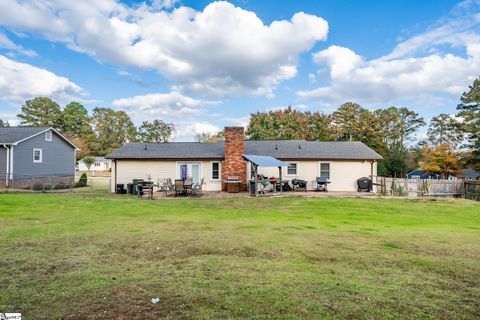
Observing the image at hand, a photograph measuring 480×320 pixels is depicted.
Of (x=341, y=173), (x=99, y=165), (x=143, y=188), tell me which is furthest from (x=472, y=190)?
(x=99, y=165)

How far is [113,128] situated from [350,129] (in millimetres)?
49795

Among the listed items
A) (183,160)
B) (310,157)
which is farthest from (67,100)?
(310,157)

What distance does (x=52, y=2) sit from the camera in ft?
47.1

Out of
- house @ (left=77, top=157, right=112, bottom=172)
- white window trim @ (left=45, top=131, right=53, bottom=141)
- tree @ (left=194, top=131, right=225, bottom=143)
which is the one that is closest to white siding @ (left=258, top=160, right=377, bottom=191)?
white window trim @ (left=45, top=131, right=53, bottom=141)

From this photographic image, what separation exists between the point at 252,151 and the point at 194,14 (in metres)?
11.2

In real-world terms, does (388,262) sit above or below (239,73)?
below

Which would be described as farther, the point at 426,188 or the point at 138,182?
the point at 426,188

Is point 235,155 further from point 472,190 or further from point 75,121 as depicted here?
point 75,121

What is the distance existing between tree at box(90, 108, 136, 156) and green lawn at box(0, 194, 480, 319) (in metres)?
61.6

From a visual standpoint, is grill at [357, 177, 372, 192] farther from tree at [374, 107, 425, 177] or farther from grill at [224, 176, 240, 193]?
tree at [374, 107, 425, 177]

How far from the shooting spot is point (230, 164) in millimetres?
21031

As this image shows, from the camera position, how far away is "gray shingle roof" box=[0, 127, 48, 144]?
24.7 m

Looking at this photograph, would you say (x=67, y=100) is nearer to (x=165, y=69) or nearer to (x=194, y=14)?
(x=165, y=69)

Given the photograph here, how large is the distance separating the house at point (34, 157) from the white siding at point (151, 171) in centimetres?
958
